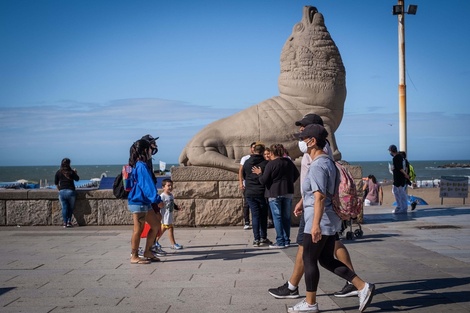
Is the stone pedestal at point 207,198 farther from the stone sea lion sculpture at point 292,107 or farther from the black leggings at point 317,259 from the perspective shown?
the black leggings at point 317,259

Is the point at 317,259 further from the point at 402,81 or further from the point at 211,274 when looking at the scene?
the point at 402,81

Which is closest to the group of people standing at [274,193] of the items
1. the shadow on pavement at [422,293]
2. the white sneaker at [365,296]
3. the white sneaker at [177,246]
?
the white sneaker at [177,246]

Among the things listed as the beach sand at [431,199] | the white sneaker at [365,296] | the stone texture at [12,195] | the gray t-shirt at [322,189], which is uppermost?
the gray t-shirt at [322,189]

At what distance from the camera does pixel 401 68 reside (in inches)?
827

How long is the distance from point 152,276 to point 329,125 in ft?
20.2

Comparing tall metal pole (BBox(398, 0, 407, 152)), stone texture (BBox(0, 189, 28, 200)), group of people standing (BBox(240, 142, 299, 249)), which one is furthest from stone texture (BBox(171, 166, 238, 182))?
tall metal pole (BBox(398, 0, 407, 152))

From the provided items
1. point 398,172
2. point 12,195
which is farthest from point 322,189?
point 398,172

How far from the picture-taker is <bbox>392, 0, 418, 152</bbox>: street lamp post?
2098 centimetres

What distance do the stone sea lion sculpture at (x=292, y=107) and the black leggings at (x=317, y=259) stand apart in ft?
21.4

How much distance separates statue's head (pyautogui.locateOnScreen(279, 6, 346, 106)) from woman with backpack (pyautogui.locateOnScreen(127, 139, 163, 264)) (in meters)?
5.04

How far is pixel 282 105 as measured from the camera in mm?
11703

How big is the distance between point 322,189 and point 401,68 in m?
17.7

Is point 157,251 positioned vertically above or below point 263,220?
below

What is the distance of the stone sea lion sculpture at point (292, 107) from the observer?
11.5 metres
